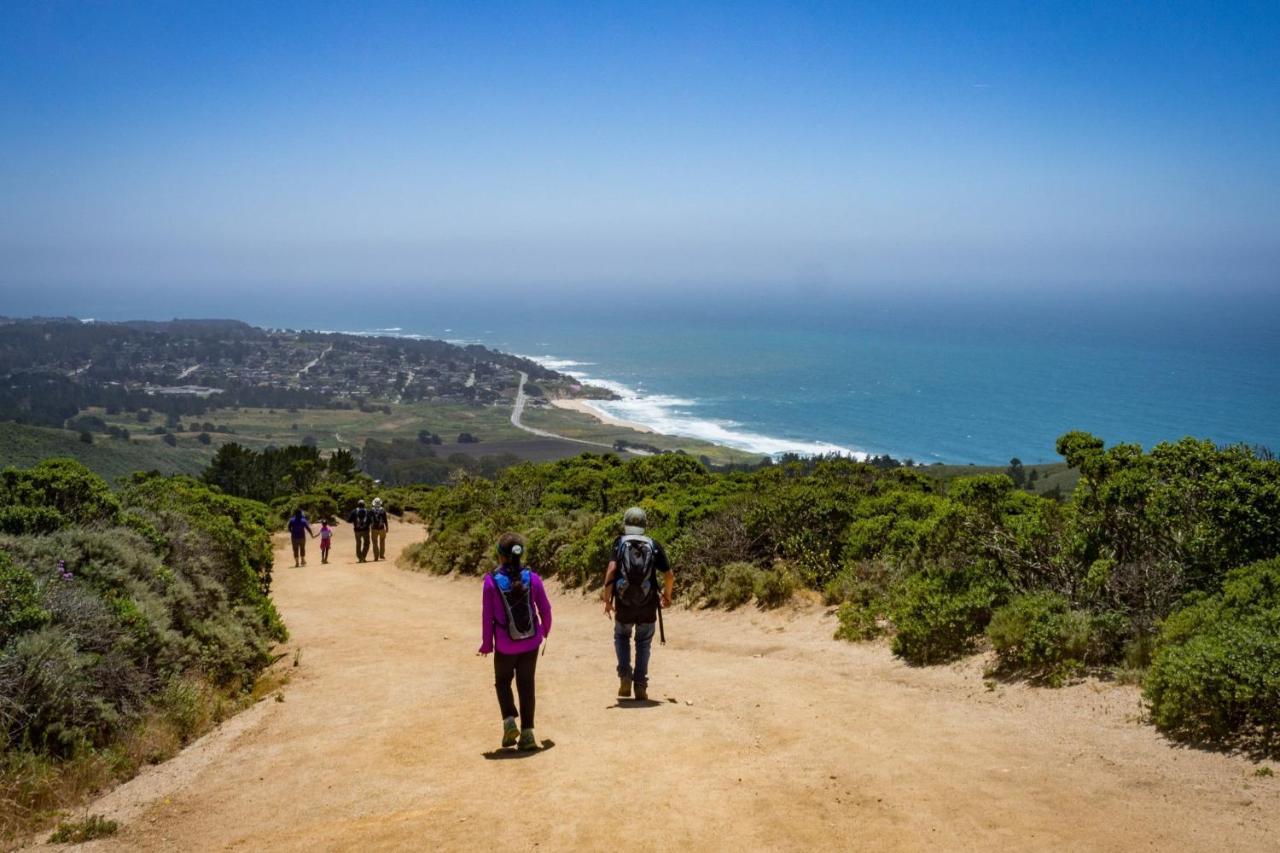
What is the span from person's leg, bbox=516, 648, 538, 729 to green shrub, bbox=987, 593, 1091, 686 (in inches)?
185

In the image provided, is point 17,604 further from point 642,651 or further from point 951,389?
point 951,389

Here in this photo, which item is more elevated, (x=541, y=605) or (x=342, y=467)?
(x=541, y=605)

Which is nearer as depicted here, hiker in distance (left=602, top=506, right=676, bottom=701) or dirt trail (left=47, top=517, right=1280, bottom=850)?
dirt trail (left=47, top=517, right=1280, bottom=850)

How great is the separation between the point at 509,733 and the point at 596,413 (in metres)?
99.7

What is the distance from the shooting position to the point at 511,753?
6.35 metres

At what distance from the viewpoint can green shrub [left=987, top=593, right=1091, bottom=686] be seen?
26.2 feet

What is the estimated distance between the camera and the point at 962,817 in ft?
16.5

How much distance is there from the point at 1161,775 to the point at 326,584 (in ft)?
49.8

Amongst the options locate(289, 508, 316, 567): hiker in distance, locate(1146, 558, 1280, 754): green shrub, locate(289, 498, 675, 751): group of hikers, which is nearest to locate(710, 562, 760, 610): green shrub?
locate(289, 498, 675, 751): group of hikers

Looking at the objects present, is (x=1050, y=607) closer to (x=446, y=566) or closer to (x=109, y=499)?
(x=109, y=499)

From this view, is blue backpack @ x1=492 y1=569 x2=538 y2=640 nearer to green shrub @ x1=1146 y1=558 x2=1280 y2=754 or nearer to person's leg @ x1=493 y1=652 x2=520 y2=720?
person's leg @ x1=493 y1=652 x2=520 y2=720

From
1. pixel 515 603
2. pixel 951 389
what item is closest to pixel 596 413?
pixel 951 389

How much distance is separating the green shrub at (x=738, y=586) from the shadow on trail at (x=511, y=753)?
6.63 m

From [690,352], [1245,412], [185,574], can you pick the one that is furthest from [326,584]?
[690,352]
